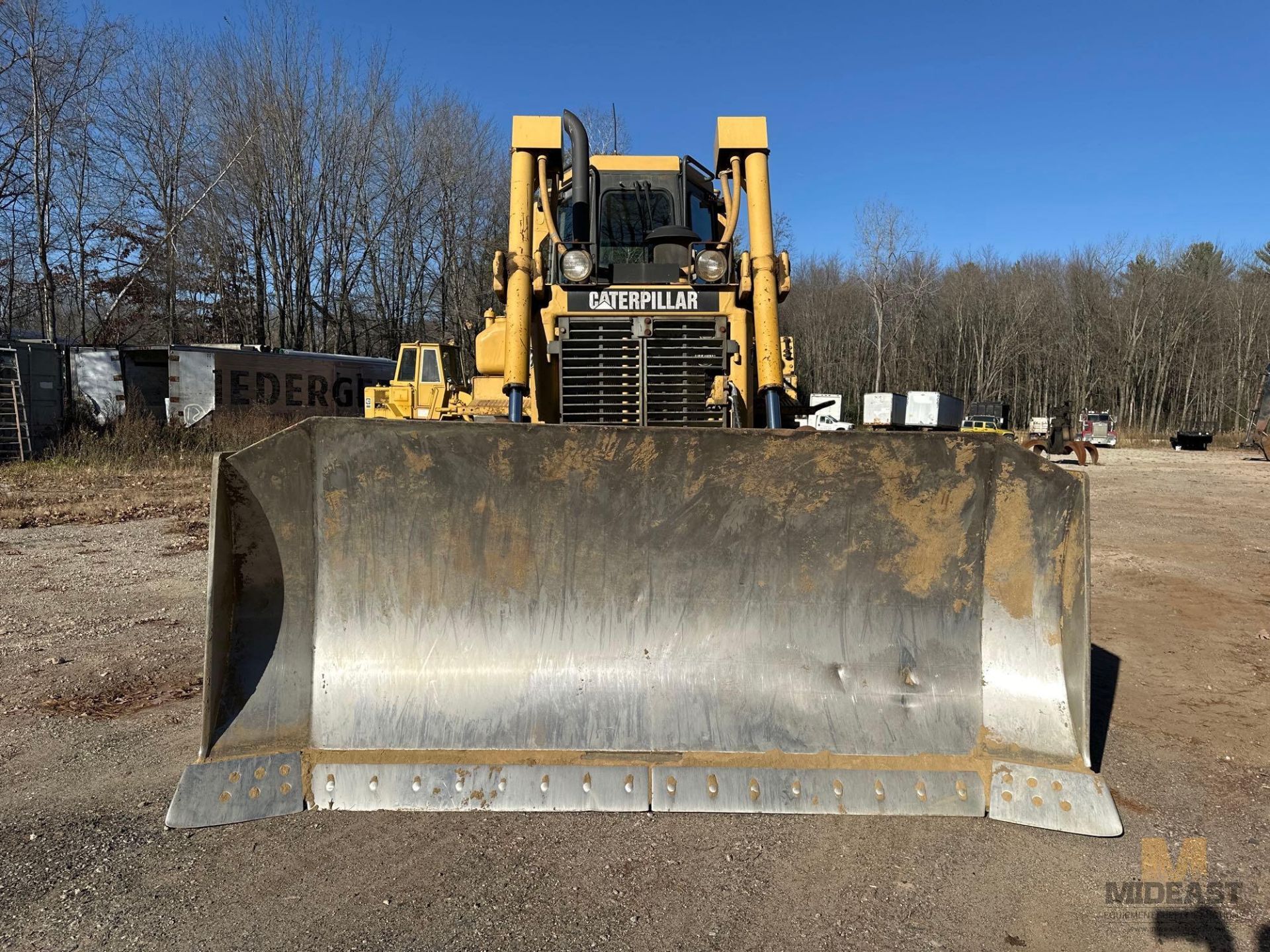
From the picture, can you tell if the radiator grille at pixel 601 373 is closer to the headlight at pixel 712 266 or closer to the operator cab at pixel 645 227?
the operator cab at pixel 645 227

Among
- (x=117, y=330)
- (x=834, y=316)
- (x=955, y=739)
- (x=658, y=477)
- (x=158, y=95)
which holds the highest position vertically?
(x=158, y=95)

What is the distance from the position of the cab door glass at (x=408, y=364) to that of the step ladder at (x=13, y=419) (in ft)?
23.7

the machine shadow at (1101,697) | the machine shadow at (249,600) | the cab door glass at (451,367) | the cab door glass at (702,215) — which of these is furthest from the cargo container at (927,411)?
the machine shadow at (249,600)

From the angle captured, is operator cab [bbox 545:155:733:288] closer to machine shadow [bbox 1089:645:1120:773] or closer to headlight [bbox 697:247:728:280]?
headlight [bbox 697:247:728:280]

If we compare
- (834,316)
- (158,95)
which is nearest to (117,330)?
(158,95)

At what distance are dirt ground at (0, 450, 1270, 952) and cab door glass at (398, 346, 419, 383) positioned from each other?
13193mm

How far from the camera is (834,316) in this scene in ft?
195

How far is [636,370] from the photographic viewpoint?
582 cm

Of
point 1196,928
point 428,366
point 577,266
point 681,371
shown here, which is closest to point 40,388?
point 428,366

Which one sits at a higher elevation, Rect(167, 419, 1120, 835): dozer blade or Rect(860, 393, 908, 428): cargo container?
Rect(860, 393, 908, 428): cargo container

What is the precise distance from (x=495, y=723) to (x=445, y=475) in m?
1.04

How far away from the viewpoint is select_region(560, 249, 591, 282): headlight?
5895 millimetres

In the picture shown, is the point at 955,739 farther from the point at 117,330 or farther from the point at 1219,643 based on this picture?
the point at 117,330

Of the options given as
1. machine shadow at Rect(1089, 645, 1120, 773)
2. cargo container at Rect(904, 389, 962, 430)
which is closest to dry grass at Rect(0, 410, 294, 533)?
machine shadow at Rect(1089, 645, 1120, 773)
